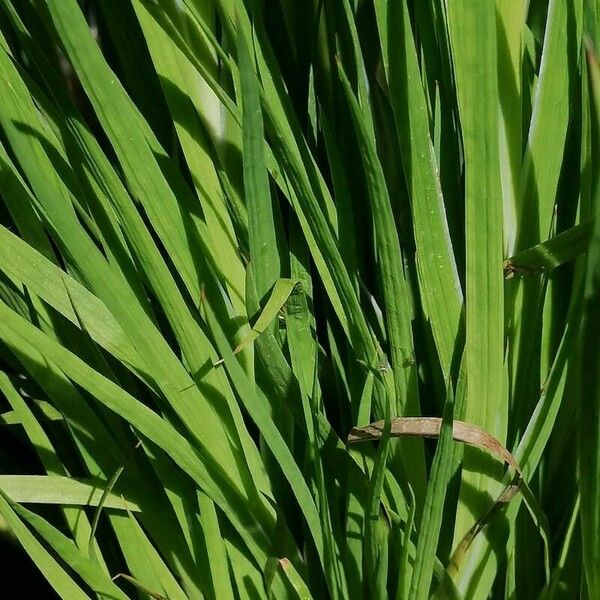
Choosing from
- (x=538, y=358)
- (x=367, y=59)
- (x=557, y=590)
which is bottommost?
(x=557, y=590)

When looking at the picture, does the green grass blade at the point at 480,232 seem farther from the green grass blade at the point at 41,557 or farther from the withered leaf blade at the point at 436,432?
the green grass blade at the point at 41,557

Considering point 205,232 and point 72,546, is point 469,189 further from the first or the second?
point 72,546

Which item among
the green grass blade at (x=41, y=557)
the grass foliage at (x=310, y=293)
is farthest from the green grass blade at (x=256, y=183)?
the green grass blade at (x=41, y=557)

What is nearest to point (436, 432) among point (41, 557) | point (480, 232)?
point (480, 232)

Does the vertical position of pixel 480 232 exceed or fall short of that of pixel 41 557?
A: it exceeds it

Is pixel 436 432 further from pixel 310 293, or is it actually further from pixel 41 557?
pixel 41 557

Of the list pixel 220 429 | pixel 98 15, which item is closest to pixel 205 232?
pixel 220 429

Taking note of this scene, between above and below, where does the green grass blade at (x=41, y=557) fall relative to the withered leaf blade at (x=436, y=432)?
below

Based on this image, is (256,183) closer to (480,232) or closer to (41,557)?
(480,232)

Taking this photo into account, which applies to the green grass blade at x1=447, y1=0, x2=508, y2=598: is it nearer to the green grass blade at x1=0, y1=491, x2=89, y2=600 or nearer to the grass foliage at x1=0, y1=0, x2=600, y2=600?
the grass foliage at x1=0, y1=0, x2=600, y2=600
